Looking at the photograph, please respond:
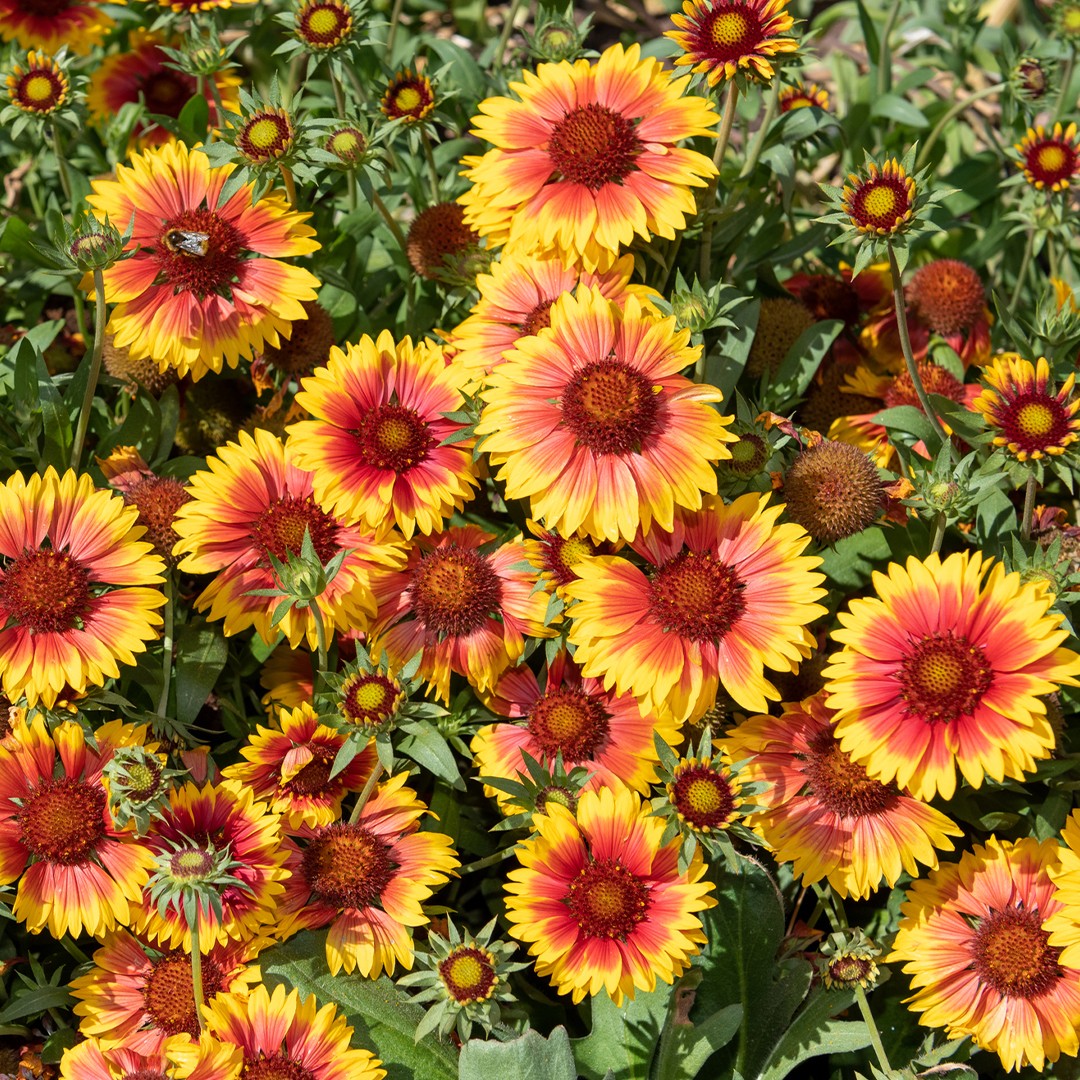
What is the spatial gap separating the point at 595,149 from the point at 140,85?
214 centimetres

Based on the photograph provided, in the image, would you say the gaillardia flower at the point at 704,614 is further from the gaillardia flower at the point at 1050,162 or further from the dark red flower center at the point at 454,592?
the gaillardia flower at the point at 1050,162

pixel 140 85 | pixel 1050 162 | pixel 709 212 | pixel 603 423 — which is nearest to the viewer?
pixel 603 423

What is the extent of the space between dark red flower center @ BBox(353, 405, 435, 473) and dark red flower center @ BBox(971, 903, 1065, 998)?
1.43 m

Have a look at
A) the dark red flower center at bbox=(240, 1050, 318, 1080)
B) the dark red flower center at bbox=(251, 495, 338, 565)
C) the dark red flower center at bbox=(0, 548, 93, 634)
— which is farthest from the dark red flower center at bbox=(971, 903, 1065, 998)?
the dark red flower center at bbox=(0, 548, 93, 634)

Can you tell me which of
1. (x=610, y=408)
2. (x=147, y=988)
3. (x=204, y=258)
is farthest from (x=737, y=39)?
(x=147, y=988)

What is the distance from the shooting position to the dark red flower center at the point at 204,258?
104 inches

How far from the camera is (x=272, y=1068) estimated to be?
2.14 meters

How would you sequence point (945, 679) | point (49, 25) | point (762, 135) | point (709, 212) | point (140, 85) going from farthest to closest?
1. point (140, 85)
2. point (49, 25)
3. point (762, 135)
4. point (709, 212)
5. point (945, 679)

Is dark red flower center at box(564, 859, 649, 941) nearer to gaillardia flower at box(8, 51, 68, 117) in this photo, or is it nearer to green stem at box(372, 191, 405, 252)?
green stem at box(372, 191, 405, 252)

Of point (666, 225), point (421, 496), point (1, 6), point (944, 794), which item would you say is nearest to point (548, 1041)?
point (944, 794)

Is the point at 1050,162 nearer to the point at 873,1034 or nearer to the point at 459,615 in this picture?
the point at 459,615

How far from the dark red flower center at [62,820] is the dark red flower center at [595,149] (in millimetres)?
1529

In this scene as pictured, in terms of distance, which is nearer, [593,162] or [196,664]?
[593,162]

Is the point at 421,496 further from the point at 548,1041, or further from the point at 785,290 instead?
the point at 785,290
